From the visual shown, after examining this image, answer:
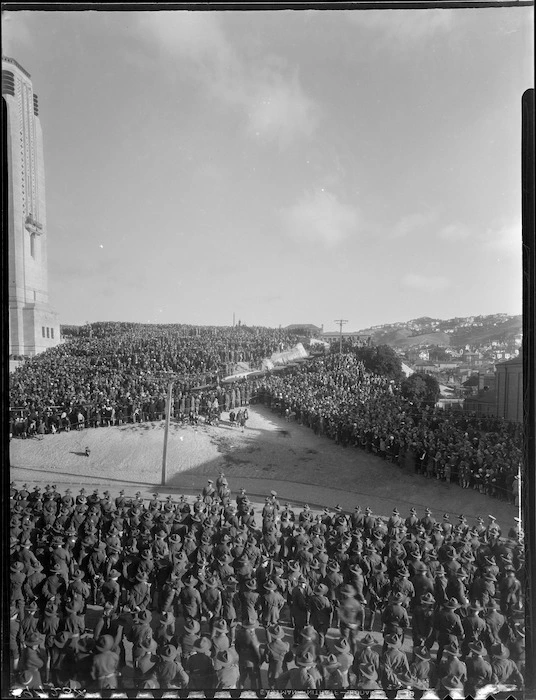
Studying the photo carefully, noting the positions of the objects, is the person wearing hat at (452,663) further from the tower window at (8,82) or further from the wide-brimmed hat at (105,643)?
the tower window at (8,82)

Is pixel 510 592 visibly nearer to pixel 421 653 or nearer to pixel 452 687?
pixel 452 687

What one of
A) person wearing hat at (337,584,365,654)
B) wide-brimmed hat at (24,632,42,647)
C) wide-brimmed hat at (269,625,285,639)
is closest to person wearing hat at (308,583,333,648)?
person wearing hat at (337,584,365,654)

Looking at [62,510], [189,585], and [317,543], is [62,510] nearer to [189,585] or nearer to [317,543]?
[189,585]

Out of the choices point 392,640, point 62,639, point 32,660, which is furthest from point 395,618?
point 32,660

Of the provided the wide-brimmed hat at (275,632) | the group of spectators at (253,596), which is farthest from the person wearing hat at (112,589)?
the wide-brimmed hat at (275,632)

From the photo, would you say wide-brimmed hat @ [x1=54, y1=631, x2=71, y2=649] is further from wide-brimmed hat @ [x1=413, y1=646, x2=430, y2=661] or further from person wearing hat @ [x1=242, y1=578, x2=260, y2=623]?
wide-brimmed hat @ [x1=413, y1=646, x2=430, y2=661]

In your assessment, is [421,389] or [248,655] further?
[421,389]
